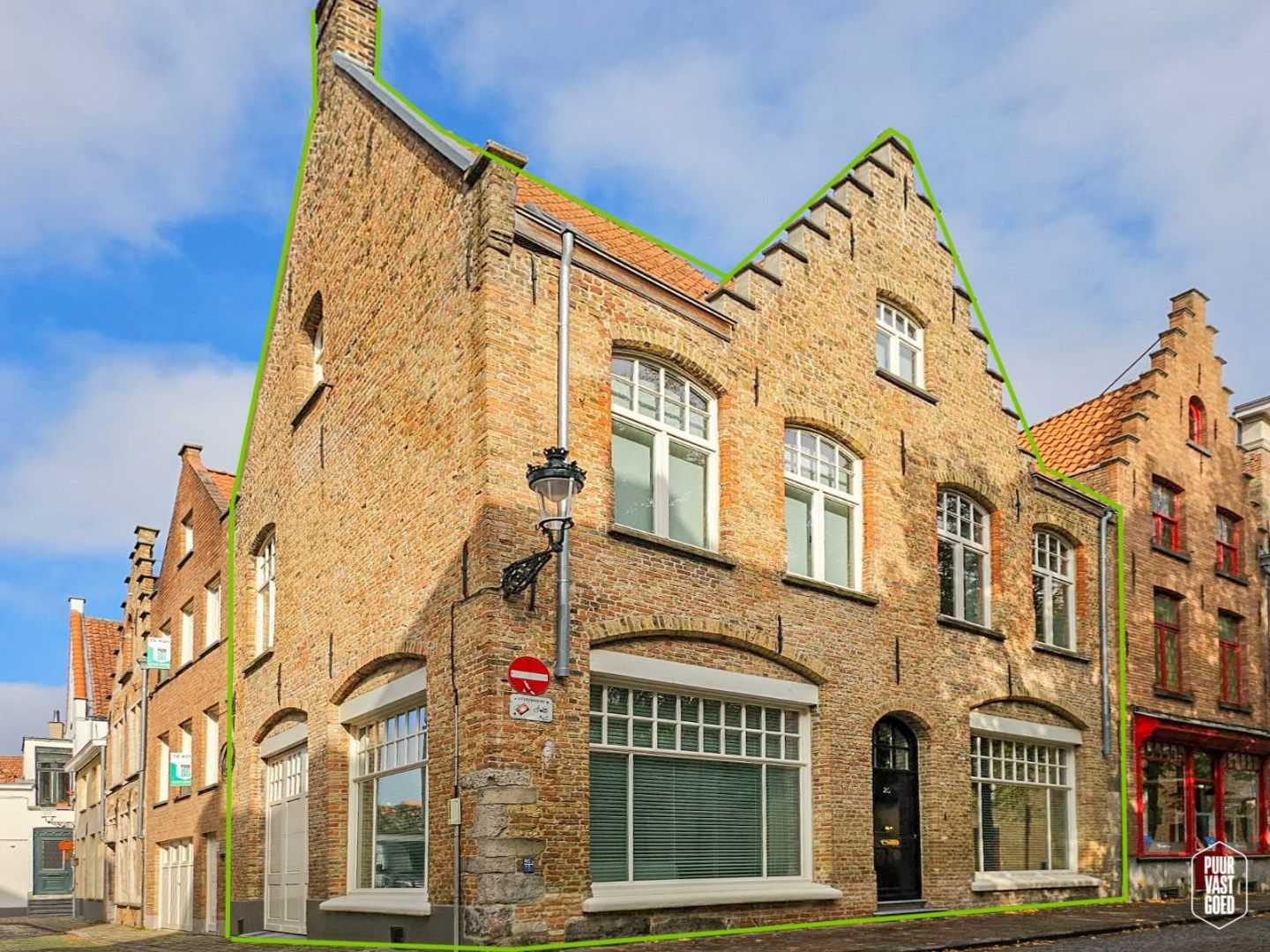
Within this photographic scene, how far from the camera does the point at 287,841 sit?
18.2 meters

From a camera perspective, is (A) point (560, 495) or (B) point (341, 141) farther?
(B) point (341, 141)

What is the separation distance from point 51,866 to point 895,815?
4017 centimetres

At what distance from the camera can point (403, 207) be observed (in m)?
15.9

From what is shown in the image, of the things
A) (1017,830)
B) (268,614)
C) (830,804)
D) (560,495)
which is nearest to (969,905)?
(1017,830)

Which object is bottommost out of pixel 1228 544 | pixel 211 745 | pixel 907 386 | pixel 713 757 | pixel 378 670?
pixel 211 745

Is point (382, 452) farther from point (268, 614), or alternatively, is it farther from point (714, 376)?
point (268, 614)

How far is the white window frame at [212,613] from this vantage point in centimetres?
2383

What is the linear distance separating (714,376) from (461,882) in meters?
6.25

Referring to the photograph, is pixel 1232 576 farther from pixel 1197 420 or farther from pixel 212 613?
A: pixel 212 613

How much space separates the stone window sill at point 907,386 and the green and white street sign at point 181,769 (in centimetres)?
1404

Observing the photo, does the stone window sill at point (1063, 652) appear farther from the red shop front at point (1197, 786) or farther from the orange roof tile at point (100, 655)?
the orange roof tile at point (100, 655)

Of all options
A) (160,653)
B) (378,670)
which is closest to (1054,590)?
(378,670)

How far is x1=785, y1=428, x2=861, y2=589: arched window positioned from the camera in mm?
16594

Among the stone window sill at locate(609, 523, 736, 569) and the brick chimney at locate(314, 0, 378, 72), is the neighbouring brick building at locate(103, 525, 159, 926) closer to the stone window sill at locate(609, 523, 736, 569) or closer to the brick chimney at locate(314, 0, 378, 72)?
the brick chimney at locate(314, 0, 378, 72)
